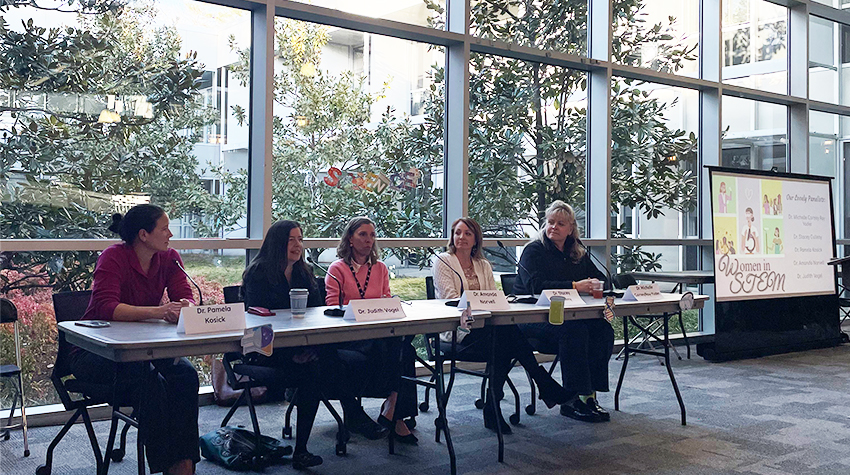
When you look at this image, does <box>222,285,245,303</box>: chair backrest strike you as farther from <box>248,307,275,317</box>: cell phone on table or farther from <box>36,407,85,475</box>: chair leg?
<box>36,407,85,475</box>: chair leg

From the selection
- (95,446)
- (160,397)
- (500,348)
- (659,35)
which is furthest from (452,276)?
(659,35)

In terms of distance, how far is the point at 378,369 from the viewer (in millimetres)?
3516

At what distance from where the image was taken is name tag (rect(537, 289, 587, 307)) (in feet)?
11.7

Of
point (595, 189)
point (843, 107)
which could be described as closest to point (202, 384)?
point (595, 189)

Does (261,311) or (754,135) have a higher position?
(754,135)

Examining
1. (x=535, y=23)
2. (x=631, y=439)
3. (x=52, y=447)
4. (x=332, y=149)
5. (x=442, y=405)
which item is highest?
(x=535, y=23)

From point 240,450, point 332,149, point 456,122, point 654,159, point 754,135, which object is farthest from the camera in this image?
point 754,135

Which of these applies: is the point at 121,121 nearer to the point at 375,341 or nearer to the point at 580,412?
the point at 375,341

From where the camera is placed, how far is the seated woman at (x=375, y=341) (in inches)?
139

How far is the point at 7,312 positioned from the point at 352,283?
5.04ft

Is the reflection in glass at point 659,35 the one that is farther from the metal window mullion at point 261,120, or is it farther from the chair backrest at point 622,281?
the metal window mullion at point 261,120

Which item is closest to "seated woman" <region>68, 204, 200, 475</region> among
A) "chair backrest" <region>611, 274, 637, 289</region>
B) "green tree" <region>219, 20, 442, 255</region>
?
"green tree" <region>219, 20, 442, 255</region>

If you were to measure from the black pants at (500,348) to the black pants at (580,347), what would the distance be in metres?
0.24

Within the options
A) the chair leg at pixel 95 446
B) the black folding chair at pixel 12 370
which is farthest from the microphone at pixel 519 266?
the black folding chair at pixel 12 370
